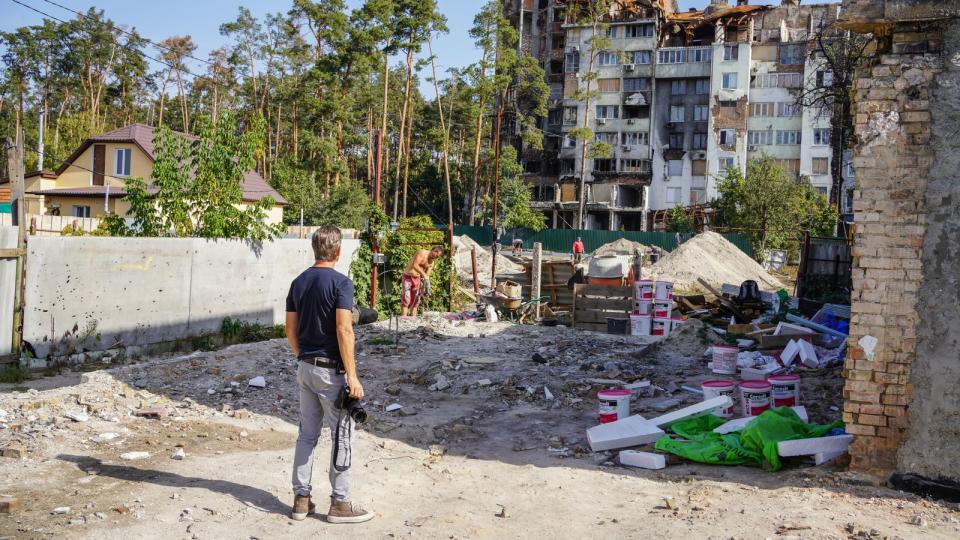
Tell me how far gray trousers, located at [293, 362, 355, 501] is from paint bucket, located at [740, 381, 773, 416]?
418cm

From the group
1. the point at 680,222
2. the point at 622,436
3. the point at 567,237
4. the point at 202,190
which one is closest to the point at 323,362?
the point at 622,436

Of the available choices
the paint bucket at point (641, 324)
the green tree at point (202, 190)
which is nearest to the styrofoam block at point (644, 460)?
the paint bucket at point (641, 324)

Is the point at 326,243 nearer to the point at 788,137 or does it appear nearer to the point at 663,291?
the point at 663,291

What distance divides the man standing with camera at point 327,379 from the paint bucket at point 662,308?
11.0 meters

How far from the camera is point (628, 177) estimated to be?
61562 mm

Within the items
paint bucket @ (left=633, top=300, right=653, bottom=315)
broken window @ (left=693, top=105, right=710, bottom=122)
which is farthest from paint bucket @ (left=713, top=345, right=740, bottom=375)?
broken window @ (left=693, top=105, right=710, bottom=122)

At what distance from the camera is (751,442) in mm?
6270

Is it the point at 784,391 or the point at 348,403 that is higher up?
the point at 348,403

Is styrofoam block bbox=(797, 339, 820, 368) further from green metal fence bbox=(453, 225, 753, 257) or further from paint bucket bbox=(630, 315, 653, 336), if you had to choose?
green metal fence bbox=(453, 225, 753, 257)

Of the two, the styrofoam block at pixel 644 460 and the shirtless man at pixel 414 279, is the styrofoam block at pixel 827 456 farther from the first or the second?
the shirtless man at pixel 414 279

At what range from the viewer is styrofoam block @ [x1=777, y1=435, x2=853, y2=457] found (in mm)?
5988

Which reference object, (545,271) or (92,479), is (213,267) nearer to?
(92,479)

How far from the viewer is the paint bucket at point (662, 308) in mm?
15008

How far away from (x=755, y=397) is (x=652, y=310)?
795 cm
